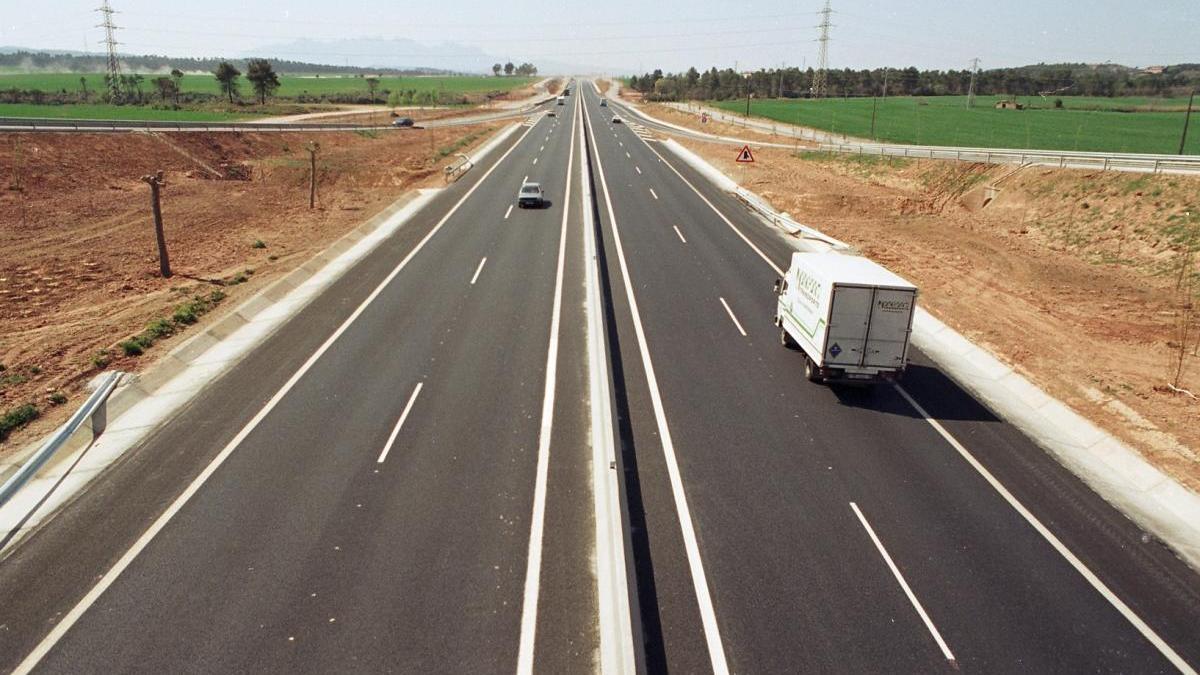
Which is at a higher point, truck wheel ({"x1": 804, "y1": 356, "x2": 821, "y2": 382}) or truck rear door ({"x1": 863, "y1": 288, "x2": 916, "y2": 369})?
A: truck rear door ({"x1": 863, "y1": 288, "x2": 916, "y2": 369})

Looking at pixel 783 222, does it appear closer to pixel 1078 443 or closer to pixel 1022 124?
pixel 1078 443

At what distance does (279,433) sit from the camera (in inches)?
573

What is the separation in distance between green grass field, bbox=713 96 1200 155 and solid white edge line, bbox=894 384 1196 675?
5781cm

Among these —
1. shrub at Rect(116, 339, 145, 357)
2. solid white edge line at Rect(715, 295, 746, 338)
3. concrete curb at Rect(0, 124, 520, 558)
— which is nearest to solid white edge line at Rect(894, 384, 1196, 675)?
solid white edge line at Rect(715, 295, 746, 338)

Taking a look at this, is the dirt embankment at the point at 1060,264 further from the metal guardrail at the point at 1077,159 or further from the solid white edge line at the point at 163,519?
the solid white edge line at the point at 163,519

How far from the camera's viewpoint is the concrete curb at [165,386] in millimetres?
12227

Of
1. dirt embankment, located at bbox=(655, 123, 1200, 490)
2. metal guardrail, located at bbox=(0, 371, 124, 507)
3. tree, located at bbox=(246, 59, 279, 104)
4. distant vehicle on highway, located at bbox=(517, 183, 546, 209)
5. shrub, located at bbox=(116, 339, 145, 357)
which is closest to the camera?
metal guardrail, located at bbox=(0, 371, 124, 507)

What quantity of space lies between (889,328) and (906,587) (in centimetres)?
747

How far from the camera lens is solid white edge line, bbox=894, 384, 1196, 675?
9.25 metres

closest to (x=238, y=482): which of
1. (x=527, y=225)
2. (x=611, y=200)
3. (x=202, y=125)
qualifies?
(x=527, y=225)

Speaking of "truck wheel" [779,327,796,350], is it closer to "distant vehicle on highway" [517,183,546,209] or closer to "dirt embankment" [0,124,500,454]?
"dirt embankment" [0,124,500,454]

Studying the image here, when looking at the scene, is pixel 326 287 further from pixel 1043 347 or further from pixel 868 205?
pixel 868 205

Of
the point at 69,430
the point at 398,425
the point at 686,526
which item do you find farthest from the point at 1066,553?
the point at 69,430

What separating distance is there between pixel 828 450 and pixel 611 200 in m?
31.5
